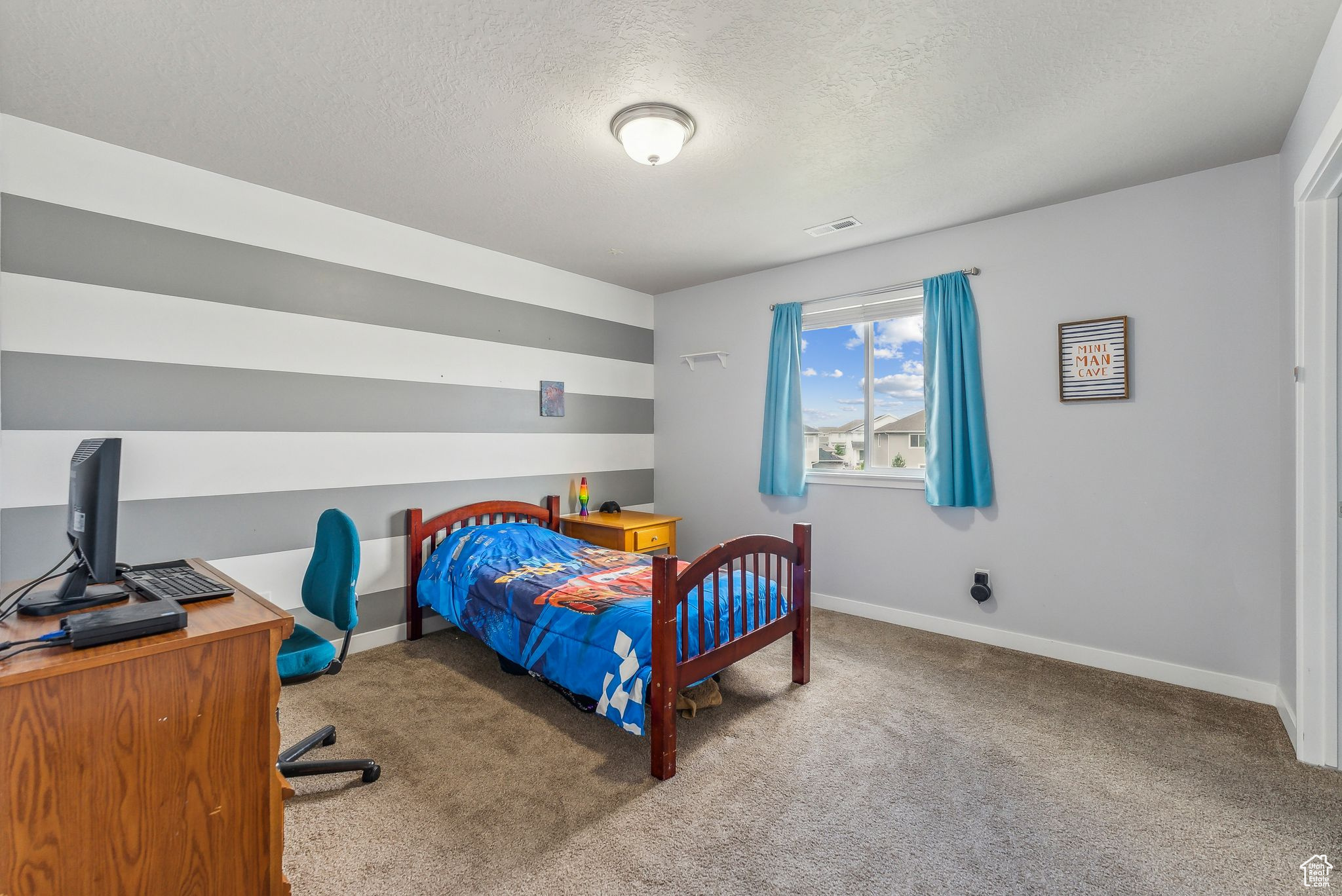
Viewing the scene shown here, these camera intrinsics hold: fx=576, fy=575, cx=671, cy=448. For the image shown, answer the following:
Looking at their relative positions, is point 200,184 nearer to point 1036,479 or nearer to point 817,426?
point 817,426

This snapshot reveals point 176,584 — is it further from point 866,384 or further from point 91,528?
point 866,384

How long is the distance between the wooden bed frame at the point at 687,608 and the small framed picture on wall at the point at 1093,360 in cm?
172

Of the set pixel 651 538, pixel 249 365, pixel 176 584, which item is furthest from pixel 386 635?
pixel 176 584

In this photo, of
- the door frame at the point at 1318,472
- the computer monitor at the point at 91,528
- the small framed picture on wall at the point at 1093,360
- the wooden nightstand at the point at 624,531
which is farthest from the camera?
the wooden nightstand at the point at 624,531

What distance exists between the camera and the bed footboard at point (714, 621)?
7.11ft

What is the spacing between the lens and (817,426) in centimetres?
430

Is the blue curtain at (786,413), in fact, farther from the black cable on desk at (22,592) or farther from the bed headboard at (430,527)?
the black cable on desk at (22,592)

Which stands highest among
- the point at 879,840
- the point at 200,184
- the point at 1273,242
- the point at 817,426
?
the point at 200,184

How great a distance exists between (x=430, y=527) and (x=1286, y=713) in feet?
14.4

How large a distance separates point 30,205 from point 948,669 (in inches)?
187

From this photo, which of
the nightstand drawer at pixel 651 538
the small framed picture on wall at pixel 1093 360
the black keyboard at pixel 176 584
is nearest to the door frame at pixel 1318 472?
the small framed picture on wall at pixel 1093 360

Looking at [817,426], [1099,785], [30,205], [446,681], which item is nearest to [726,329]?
[817,426]

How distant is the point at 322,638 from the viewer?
2.15m

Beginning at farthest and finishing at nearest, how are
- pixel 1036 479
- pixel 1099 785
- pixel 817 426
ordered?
pixel 817 426 < pixel 1036 479 < pixel 1099 785
